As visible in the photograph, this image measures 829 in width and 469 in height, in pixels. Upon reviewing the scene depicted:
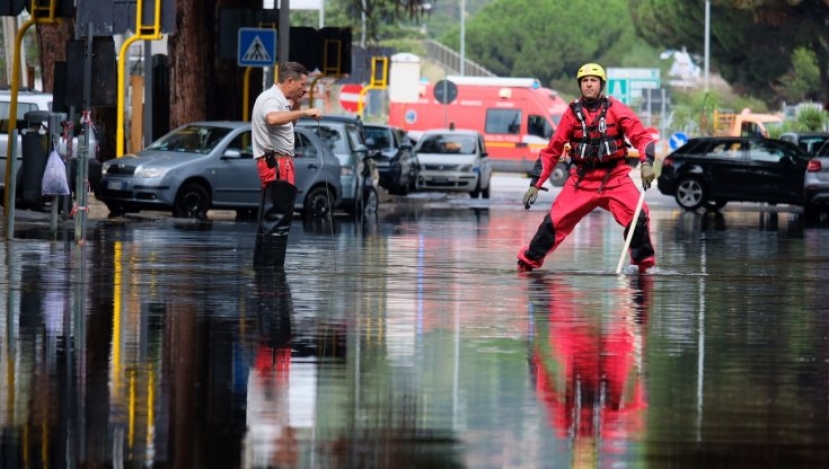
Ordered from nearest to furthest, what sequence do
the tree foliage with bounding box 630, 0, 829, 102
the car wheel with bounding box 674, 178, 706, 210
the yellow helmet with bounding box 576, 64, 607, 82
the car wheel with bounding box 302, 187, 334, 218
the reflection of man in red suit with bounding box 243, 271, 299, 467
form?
the reflection of man in red suit with bounding box 243, 271, 299, 467
the yellow helmet with bounding box 576, 64, 607, 82
the car wheel with bounding box 302, 187, 334, 218
the car wheel with bounding box 674, 178, 706, 210
the tree foliage with bounding box 630, 0, 829, 102

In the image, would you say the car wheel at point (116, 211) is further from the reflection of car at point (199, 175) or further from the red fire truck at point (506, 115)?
the red fire truck at point (506, 115)

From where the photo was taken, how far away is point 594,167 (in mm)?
17578

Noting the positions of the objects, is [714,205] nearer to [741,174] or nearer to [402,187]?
[741,174]

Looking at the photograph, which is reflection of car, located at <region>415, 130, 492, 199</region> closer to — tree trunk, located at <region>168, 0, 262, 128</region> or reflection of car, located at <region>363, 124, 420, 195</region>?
reflection of car, located at <region>363, 124, 420, 195</region>

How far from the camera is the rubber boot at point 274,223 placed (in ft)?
56.6

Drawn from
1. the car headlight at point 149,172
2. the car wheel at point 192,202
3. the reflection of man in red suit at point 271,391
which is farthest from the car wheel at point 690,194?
the reflection of man in red suit at point 271,391

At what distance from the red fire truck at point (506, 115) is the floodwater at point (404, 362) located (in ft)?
129

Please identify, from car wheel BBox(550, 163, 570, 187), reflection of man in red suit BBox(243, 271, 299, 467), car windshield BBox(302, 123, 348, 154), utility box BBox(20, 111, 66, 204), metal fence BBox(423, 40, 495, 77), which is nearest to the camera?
reflection of man in red suit BBox(243, 271, 299, 467)

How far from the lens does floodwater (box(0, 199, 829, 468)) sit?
8086 millimetres

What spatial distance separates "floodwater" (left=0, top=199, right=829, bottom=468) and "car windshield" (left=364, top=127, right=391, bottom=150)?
69.1ft

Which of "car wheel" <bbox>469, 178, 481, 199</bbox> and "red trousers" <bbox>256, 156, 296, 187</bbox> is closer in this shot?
"red trousers" <bbox>256, 156, 296, 187</bbox>

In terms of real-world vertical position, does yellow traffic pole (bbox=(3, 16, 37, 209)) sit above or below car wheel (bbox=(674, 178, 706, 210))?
above

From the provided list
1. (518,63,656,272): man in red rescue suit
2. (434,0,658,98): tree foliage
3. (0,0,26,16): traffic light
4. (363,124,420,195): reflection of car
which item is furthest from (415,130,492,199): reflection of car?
(434,0,658,98): tree foliage

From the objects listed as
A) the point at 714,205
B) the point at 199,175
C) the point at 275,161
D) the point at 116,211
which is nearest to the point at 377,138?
the point at 714,205
